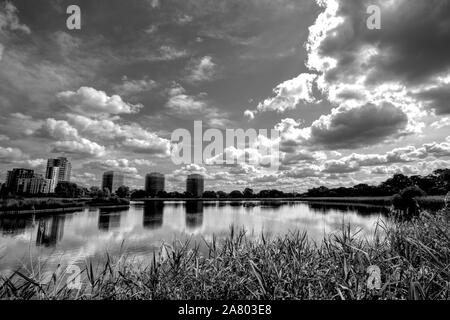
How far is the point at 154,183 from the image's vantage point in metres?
167

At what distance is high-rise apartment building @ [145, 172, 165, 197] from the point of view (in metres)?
163

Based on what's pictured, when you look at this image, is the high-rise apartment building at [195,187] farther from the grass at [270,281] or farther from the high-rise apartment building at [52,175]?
the grass at [270,281]

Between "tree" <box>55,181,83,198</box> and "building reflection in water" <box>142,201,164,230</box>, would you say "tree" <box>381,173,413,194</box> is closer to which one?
"building reflection in water" <box>142,201,164,230</box>

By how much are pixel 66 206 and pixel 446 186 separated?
10156cm

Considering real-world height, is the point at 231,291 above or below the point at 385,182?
below

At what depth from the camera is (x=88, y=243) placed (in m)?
25.9

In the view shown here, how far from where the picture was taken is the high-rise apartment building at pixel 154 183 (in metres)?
163

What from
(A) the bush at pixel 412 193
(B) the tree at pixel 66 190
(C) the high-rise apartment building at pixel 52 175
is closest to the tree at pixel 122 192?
(B) the tree at pixel 66 190

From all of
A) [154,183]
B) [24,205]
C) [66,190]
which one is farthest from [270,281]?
[154,183]

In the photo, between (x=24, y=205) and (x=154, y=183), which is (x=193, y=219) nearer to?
(x=24, y=205)

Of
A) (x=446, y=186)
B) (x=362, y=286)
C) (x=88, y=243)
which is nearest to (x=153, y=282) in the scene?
(x=362, y=286)

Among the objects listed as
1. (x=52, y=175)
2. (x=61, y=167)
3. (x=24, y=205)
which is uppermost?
(x=61, y=167)
